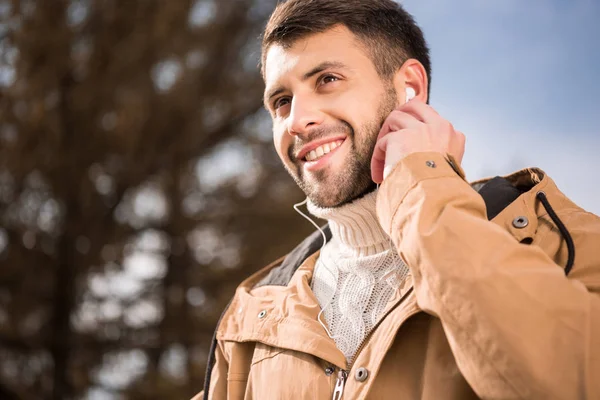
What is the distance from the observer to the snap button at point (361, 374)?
1438 millimetres

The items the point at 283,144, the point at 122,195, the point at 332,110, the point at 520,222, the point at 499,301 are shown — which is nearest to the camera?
the point at 499,301

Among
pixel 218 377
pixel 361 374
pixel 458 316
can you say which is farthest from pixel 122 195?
pixel 458 316

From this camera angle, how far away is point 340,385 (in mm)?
1524

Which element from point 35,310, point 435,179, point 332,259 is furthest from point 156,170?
point 435,179

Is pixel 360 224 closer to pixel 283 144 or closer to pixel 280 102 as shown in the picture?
pixel 283 144

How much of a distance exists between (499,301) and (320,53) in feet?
2.87

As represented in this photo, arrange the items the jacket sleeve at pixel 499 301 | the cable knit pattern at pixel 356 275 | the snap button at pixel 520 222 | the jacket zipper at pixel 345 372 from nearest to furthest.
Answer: the jacket sleeve at pixel 499 301 < the snap button at pixel 520 222 < the jacket zipper at pixel 345 372 < the cable knit pattern at pixel 356 275

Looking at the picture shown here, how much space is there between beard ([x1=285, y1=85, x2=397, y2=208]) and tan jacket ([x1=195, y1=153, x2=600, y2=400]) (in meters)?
0.29

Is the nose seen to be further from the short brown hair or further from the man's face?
the short brown hair

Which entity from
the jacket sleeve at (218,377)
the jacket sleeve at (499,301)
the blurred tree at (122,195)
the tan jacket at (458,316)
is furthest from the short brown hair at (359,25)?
the blurred tree at (122,195)

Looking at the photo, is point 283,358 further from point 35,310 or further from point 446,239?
point 35,310

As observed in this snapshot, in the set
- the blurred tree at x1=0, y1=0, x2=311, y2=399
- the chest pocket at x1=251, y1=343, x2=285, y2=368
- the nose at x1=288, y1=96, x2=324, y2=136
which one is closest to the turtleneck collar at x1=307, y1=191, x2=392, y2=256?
the nose at x1=288, y1=96, x2=324, y2=136

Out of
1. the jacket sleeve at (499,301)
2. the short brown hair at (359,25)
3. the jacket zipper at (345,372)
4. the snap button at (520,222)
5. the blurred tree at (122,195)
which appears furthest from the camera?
the blurred tree at (122,195)

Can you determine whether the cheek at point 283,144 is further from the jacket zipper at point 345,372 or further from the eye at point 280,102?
the jacket zipper at point 345,372
